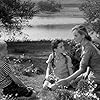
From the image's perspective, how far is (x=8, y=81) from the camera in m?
4.55

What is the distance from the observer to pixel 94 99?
340cm

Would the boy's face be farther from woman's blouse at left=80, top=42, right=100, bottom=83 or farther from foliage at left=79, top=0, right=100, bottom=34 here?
foliage at left=79, top=0, right=100, bottom=34

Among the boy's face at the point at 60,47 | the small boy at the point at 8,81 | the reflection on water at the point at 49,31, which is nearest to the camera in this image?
the small boy at the point at 8,81

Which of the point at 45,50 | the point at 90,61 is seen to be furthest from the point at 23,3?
the point at 90,61

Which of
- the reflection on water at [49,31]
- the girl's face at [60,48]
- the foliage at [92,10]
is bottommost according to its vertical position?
the reflection on water at [49,31]

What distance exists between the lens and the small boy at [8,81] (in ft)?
14.4

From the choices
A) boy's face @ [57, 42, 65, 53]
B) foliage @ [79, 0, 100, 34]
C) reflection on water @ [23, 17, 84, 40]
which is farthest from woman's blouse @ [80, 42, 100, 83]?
reflection on water @ [23, 17, 84, 40]

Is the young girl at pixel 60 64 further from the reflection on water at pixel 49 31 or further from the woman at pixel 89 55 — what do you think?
the reflection on water at pixel 49 31

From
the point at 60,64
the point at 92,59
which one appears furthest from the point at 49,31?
the point at 92,59

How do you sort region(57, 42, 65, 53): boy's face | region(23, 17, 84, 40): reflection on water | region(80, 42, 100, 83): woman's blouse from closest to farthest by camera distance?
region(80, 42, 100, 83): woman's blouse < region(57, 42, 65, 53): boy's face < region(23, 17, 84, 40): reflection on water

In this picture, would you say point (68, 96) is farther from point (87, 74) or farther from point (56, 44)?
point (56, 44)

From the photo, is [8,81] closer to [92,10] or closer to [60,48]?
[60,48]

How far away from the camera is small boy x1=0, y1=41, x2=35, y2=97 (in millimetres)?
4391

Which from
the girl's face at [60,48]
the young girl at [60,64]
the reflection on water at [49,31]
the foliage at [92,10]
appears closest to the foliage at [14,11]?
the foliage at [92,10]
